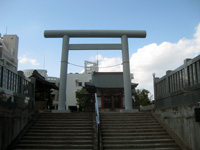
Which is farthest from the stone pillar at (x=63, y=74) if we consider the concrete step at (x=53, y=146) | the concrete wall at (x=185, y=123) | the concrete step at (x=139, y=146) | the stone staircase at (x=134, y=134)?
the concrete wall at (x=185, y=123)

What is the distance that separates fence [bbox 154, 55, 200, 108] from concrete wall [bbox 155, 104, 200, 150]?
1.38 ft

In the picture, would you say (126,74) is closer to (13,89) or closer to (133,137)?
(133,137)

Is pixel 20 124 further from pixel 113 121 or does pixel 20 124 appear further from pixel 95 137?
pixel 113 121

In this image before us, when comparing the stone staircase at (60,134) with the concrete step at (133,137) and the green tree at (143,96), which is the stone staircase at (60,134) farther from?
the green tree at (143,96)

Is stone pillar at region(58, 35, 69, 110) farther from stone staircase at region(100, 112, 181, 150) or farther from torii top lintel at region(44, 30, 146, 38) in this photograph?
stone staircase at region(100, 112, 181, 150)

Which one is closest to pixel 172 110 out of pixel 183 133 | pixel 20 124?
pixel 183 133

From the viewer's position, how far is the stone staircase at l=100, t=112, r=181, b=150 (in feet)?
25.5

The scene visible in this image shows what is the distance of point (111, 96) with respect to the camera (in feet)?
74.0

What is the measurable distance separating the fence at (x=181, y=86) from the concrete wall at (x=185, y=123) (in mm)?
420

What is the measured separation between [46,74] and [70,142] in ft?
135

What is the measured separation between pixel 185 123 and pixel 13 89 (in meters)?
7.06

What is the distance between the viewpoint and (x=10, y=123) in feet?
25.3

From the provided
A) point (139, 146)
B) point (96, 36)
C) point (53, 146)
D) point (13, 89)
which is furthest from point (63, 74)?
point (139, 146)

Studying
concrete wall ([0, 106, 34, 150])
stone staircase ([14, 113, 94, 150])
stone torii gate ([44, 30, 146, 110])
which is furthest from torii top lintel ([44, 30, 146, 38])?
concrete wall ([0, 106, 34, 150])
